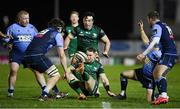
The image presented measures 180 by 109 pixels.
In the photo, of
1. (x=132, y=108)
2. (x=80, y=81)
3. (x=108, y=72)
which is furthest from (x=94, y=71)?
(x=108, y=72)

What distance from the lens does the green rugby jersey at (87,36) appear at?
18.1 m

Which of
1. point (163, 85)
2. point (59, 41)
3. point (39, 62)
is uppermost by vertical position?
point (59, 41)

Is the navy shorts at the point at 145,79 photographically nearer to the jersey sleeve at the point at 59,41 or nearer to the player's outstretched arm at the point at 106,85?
the player's outstretched arm at the point at 106,85

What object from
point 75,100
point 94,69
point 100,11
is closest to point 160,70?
point 75,100

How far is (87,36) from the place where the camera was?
1809cm

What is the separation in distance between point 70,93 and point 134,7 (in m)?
34.3

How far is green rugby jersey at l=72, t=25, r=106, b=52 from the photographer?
1809 centimetres

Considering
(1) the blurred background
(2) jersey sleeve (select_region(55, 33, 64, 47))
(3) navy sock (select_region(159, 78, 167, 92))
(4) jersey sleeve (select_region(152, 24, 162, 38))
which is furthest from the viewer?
(1) the blurred background

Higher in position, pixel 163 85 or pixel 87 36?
pixel 87 36

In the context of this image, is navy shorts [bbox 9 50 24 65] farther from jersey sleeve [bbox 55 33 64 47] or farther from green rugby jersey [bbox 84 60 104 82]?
jersey sleeve [bbox 55 33 64 47]

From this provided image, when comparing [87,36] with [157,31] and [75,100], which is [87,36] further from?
[157,31]

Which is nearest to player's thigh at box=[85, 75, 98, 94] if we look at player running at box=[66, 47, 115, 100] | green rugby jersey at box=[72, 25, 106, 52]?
player running at box=[66, 47, 115, 100]

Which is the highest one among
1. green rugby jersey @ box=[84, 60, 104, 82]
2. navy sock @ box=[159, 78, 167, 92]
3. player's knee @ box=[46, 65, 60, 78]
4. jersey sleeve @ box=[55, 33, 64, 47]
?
jersey sleeve @ box=[55, 33, 64, 47]

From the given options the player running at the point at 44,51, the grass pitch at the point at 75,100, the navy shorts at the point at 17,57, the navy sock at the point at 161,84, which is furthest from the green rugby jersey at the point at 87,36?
the navy sock at the point at 161,84
